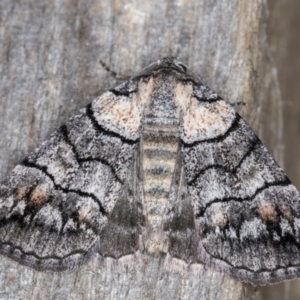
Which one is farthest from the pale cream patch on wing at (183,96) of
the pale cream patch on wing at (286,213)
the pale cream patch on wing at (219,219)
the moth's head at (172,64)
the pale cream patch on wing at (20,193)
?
the pale cream patch on wing at (20,193)

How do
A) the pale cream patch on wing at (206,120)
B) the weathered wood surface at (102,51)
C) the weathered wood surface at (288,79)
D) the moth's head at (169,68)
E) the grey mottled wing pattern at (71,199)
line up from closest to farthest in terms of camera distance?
the grey mottled wing pattern at (71,199), the pale cream patch on wing at (206,120), the moth's head at (169,68), the weathered wood surface at (102,51), the weathered wood surface at (288,79)

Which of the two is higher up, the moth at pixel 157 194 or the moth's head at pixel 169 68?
the moth's head at pixel 169 68

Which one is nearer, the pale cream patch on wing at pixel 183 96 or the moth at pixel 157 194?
the moth at pixel 157 194

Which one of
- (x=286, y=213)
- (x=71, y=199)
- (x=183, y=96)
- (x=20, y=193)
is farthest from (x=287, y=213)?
(x=20, y=193)

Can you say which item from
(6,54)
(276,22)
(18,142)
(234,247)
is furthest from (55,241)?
(276,22)

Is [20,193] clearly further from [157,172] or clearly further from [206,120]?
[206,120]

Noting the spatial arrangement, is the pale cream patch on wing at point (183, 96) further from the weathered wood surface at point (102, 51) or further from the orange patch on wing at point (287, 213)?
the orange patch on wing at point (287, 213)
